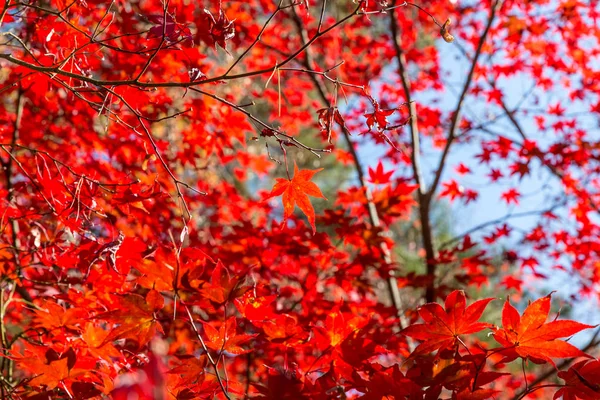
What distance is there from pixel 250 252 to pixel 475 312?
184 cm

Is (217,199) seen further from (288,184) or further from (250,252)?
(288,184)

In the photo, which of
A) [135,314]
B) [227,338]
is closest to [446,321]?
[227,338]

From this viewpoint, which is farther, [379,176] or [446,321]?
[379,176]

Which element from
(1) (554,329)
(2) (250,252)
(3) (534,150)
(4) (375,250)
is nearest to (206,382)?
(1) (554,329)

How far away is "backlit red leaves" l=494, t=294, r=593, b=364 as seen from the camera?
122 cm

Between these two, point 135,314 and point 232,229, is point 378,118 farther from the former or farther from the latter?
point 232,229

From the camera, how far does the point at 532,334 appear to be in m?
1.26

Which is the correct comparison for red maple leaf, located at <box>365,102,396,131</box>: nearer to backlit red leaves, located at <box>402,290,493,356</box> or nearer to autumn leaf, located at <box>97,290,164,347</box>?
backlit red leaves, located at <box>402,290,493,356</box>

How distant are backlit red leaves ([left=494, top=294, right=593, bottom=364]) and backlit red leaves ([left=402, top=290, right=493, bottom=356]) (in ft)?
0.18

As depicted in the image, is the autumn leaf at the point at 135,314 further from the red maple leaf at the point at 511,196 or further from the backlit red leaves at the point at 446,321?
→ the red maple leaf at the point at 511,196

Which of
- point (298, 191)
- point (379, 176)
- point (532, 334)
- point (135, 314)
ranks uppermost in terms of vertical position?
point (379, 176)

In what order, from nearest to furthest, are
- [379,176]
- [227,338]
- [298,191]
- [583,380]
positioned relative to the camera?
[583,380], [227,338], [298,191], [379,176]

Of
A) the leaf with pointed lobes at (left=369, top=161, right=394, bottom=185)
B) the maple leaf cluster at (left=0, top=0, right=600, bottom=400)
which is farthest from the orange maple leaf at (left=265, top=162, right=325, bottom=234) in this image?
the leaf with pointed lobes at (left=369, top=161, right=394, bottom=185)

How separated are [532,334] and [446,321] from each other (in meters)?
0.19
